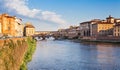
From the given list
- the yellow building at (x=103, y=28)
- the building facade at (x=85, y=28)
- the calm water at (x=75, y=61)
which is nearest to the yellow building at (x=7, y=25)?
the calm water at (x=75, y=61)

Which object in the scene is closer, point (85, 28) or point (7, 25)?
point (7, 25)

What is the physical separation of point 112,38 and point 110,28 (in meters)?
22.6

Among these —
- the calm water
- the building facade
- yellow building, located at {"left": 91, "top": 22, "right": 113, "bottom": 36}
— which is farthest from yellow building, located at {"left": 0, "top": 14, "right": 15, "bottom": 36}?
the building facade

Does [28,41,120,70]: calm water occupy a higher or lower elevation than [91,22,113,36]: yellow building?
lower


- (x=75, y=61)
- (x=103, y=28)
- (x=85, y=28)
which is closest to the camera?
(x=75, y=61)

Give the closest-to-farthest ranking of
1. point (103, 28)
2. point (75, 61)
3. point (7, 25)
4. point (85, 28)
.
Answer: point (75, 61) < point (7, 25) < point (103, 28) < point (85, 28)

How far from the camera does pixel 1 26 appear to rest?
5622cm

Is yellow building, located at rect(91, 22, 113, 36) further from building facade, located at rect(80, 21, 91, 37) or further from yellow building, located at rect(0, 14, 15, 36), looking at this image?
yellow building, located at rect(0, 14, 15, 36)

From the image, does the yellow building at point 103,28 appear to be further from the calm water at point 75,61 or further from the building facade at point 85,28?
the calm water at point 75,61

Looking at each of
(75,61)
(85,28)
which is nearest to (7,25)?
(75,61)

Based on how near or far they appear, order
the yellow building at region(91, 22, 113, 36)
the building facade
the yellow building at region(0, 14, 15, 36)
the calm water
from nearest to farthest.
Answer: the calm water
the yellow building at region(0, 14, 15, 36)
the yellow building at region(91, 22, 113, 36)
the building facade

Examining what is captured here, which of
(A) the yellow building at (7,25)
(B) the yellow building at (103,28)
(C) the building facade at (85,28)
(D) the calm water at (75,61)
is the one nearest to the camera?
(D) the calm water at (75,61)

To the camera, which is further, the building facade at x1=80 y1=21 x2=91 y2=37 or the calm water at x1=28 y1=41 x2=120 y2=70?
the building facade at x1=80 y1=21 x2=91 y2=37

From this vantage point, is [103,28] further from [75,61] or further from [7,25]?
[75,61]
